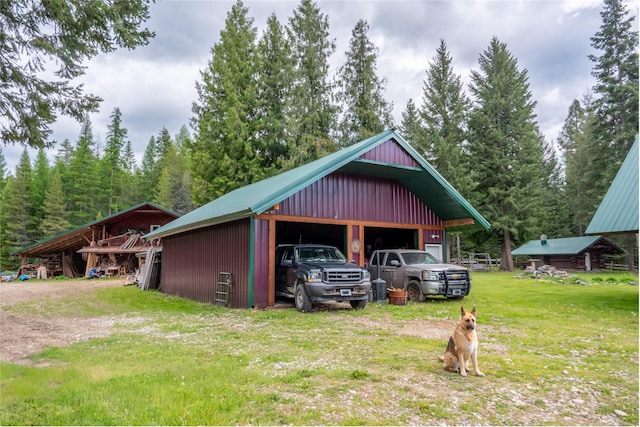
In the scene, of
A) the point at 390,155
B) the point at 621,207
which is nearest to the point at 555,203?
the point at 621,207

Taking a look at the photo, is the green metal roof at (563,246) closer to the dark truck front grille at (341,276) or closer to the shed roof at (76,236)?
the dark truck front grille at (341,276)

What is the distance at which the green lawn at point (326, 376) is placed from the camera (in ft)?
12.4

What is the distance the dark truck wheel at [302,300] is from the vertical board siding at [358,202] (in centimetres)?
268

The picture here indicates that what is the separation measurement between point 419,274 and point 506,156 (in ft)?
92.5

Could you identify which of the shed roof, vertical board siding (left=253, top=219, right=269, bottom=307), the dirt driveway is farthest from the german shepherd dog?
the shed roof

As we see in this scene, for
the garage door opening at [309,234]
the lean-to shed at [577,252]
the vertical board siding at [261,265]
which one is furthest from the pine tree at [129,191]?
the lean-to shed at [577,252]

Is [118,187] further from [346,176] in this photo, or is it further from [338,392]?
[338,392]

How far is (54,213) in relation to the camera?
155ft

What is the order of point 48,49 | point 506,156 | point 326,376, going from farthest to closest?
point 506,156
point 48,49
point 326,376

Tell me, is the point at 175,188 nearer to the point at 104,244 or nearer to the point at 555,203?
the point at 104,244

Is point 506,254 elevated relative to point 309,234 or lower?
lower

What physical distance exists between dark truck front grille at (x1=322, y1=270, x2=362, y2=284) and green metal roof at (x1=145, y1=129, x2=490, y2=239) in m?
2.53

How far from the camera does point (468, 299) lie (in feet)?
45.3

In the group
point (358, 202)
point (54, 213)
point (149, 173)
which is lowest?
point (358, 202)
